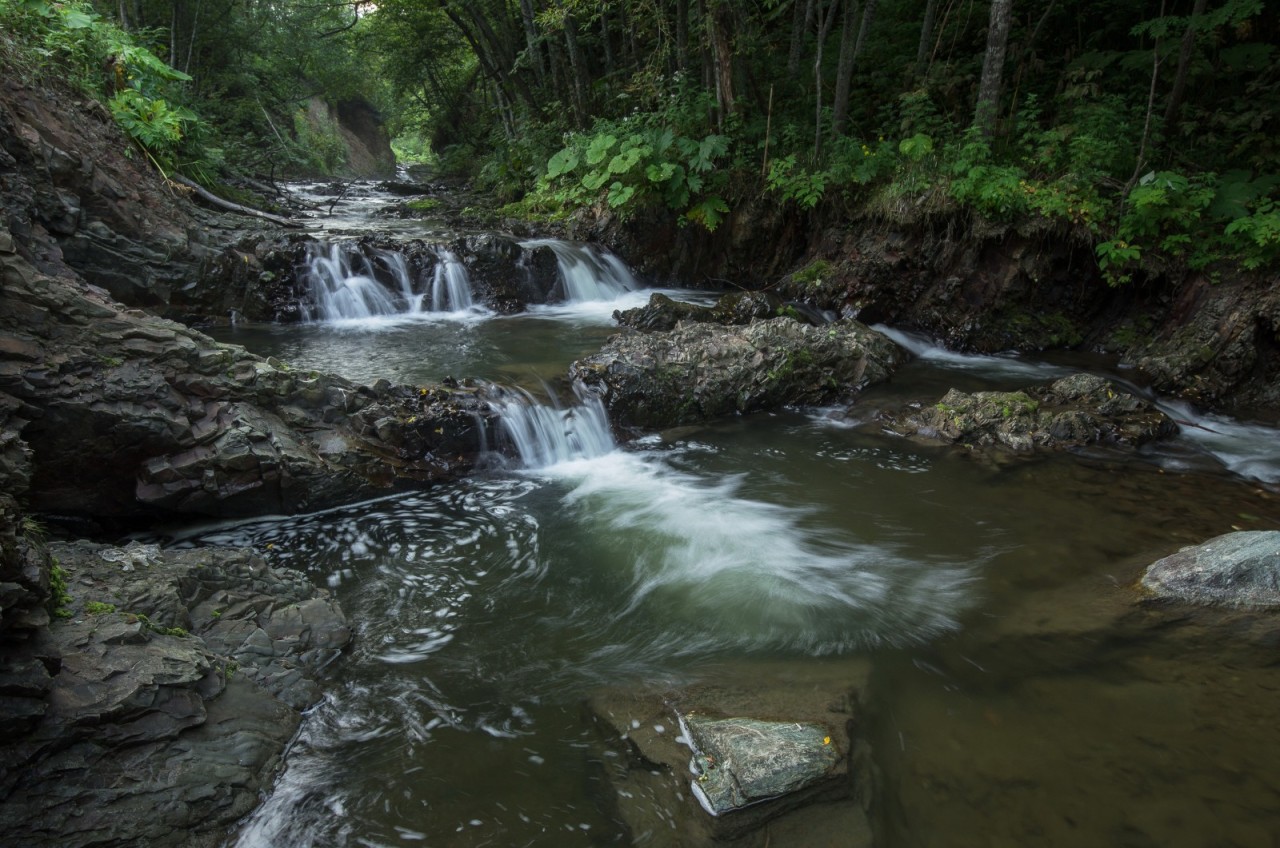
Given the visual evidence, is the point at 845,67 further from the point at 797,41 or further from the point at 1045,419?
the point at 1045,419

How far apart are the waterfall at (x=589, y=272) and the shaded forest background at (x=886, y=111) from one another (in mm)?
926

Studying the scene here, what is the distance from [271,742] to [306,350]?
635 cm

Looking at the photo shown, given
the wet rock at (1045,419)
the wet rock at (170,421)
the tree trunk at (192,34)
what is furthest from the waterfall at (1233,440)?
the tree trunk at (192,34)

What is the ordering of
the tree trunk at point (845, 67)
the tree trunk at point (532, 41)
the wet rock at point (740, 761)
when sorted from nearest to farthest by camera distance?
1. the wet rock at point (740, 761)
2. the tree trunk at point (845, 67)
3. the tree trunk at point (532, 41)

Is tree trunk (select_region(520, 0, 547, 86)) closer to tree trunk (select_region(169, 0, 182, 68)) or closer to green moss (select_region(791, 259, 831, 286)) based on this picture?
tree trunk (select_region(169, 0, 182, 68))

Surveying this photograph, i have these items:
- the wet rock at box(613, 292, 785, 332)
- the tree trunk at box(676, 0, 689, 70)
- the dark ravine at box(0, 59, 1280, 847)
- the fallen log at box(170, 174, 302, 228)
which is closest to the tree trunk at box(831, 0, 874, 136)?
the dark ravine at box(0, 59, 1280, 847)

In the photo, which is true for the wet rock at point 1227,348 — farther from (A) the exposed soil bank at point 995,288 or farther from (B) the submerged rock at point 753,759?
(B) the submerged rock at point 753,759

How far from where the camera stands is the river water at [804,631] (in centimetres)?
279

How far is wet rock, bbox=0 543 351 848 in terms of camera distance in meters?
2.36

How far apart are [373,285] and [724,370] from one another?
6.02 metres

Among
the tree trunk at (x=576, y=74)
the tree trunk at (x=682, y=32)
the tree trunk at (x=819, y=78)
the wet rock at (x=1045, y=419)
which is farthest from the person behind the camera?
the tree trunk at (x=576, y=74)

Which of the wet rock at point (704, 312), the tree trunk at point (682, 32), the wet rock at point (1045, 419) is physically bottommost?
the wet rock at point (1045, 419)

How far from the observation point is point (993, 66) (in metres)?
8.35

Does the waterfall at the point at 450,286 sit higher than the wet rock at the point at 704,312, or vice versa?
the waterfall at the point at 450,286
